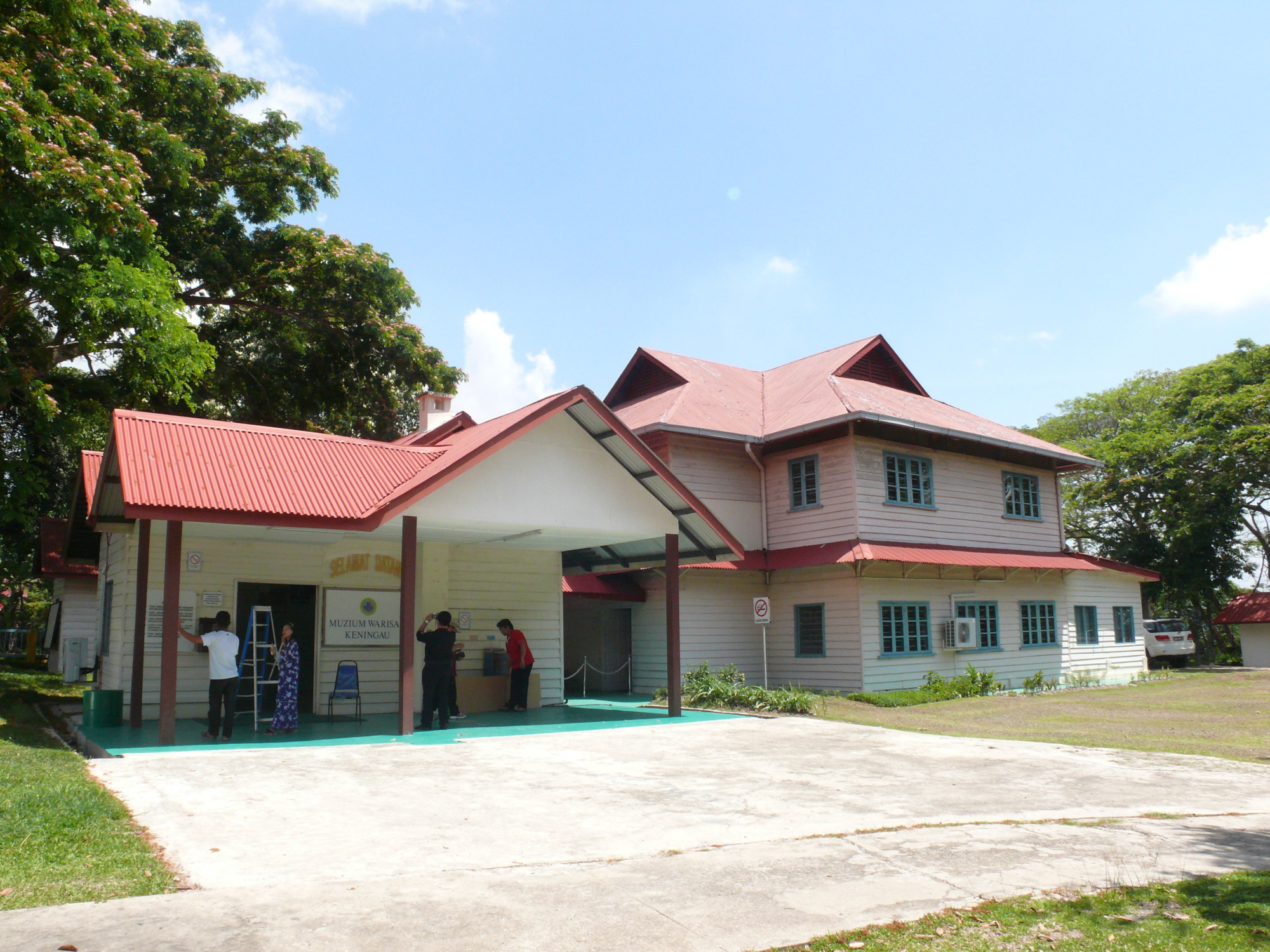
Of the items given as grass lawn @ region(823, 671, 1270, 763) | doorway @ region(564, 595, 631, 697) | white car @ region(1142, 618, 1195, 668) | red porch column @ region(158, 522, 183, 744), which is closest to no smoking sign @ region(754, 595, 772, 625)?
grass lawn @ region(823, 671, 1270, 763)

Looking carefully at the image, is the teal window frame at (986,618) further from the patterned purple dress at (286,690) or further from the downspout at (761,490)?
the patterned purple dress at (286,690)

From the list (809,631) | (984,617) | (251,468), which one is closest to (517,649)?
(251,468)

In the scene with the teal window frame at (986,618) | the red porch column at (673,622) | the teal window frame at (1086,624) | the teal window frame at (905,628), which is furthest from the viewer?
the teal window frame at (1086,624)

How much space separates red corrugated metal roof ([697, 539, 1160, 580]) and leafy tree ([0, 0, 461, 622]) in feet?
30.5

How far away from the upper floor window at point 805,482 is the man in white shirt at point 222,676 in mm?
13643

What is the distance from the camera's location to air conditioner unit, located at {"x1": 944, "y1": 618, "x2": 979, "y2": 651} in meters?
22.5

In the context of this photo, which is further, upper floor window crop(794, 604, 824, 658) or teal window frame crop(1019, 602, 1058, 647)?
teal window frame crop(1019, 602, 1058, 647)

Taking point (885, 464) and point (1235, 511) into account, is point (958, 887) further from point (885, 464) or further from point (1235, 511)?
point (1235, 511)

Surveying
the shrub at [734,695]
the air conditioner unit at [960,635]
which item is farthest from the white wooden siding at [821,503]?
A: the air conditioner unit at [960,635]

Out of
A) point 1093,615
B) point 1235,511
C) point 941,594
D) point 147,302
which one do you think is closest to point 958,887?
point 147,302

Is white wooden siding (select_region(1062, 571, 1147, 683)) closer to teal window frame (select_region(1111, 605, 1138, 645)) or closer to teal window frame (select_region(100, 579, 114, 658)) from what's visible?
teal window frame (select_region(1111, 605, 1138, 645))

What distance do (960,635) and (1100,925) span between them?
1846cm

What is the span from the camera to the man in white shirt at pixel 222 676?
12.1 meters

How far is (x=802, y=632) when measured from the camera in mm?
22281
